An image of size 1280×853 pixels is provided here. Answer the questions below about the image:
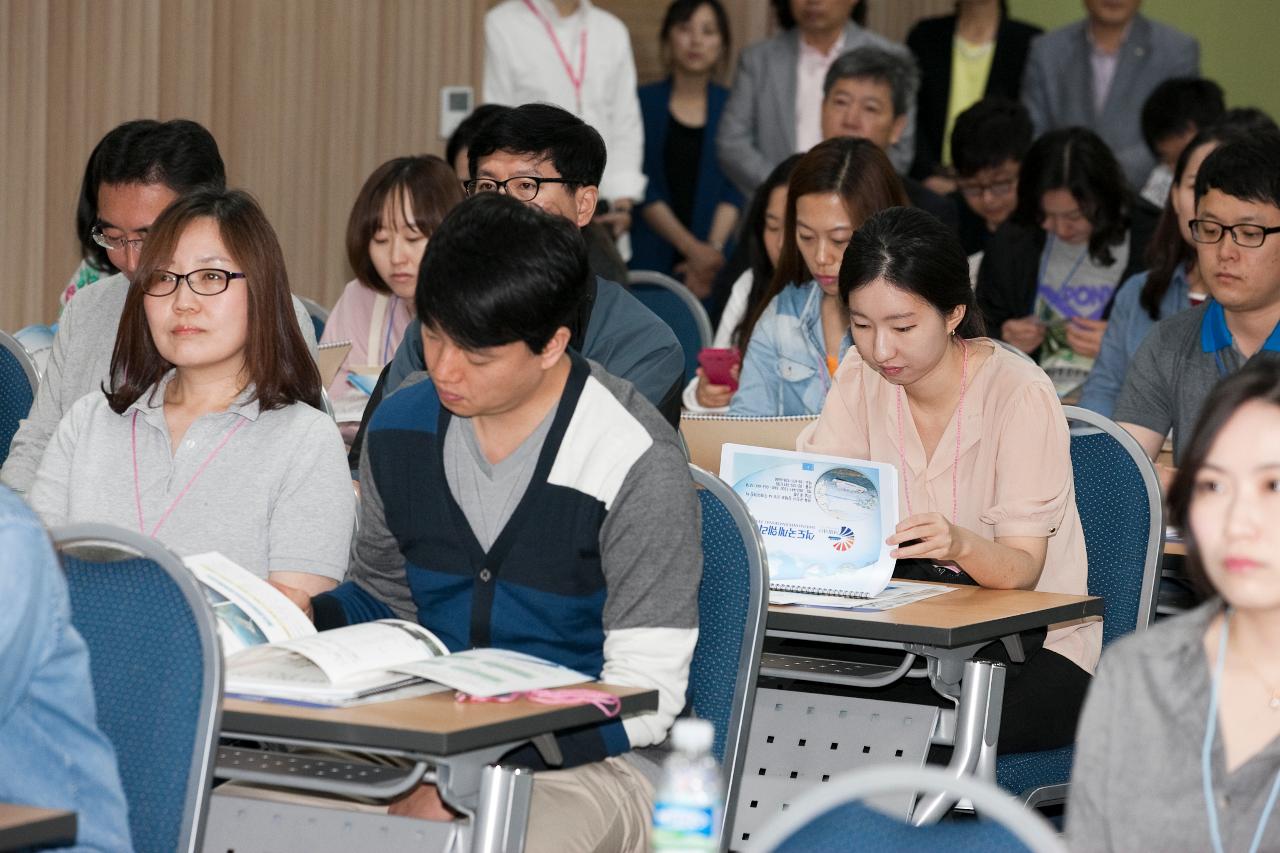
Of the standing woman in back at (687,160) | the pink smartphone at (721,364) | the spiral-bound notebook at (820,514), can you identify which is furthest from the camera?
the standing woman in back at (687,160)

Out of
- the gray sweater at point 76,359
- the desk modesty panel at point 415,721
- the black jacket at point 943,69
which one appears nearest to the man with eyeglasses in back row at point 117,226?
the gray sweater at point 76,359

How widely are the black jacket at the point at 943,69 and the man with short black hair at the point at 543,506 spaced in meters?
4.95

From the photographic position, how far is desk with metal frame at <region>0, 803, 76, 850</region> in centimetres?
147

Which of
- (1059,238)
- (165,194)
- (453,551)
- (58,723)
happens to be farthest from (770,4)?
(58,723)

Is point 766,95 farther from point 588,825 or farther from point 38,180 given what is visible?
point 588,825

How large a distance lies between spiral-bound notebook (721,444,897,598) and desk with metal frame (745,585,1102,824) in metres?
0.11

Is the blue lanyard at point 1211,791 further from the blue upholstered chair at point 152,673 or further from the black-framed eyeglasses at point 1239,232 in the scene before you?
the black-framed eyeglasses at point 1239,232

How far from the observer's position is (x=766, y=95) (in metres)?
6.43

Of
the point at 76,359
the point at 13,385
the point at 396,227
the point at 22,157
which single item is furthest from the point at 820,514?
the point at 22,157

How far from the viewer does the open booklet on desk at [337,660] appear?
192 cm

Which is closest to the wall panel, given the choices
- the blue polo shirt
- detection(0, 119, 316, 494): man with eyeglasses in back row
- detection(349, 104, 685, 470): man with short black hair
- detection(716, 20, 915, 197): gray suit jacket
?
detection(716, 20, 915, 197): gray suit jacket

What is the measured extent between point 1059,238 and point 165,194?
116 inches

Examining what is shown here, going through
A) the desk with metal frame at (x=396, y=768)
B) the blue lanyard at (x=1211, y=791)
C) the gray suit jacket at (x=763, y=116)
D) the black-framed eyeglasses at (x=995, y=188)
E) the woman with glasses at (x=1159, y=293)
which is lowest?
the desk with metal frame at (x=396, y=768)

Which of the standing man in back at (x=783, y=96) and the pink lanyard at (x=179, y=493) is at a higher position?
the standing man in back at (x=783, y=96)
